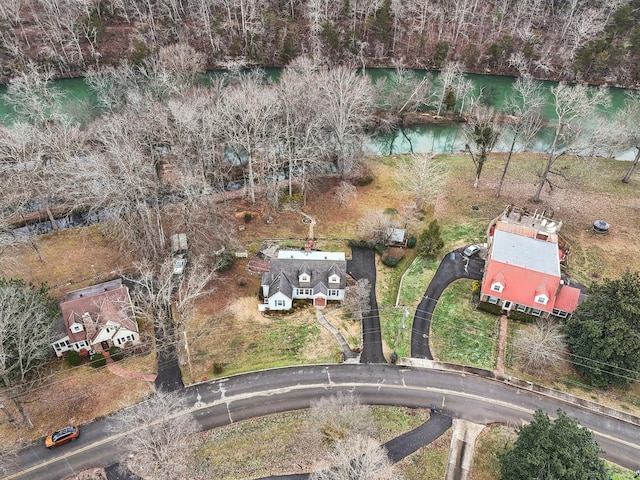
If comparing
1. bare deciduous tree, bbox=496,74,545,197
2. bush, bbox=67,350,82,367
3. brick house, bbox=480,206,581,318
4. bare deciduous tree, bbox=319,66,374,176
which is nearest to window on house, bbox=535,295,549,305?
brick house, bbox=480,206,581,318

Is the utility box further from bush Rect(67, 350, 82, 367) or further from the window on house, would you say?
the window on house

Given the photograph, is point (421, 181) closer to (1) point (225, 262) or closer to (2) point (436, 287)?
(2) point (436, 287)

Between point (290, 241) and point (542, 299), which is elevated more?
point (542, 299)

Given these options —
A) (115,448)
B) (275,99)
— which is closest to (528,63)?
(275,99)

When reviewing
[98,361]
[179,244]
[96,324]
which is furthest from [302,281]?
[98,361]

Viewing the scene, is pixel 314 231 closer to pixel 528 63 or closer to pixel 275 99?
pixel 275 99
